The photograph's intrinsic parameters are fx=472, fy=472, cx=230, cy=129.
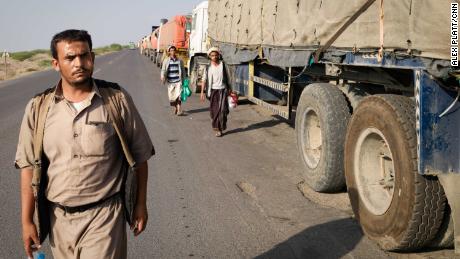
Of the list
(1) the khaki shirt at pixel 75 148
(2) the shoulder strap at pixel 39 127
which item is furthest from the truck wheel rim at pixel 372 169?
(2) the shoulder strap at pixel 39 127

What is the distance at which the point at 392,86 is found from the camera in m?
4.28

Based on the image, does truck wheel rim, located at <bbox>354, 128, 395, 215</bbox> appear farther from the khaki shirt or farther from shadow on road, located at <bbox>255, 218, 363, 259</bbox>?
the khaki shirt

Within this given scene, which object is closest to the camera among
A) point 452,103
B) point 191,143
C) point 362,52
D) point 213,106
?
point 452,103

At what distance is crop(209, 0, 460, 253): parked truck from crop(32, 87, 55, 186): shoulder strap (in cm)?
241

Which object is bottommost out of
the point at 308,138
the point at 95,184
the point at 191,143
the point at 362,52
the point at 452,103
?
the point at 191,143

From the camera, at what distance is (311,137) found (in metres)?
6.00

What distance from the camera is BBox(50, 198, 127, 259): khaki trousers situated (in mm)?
2299

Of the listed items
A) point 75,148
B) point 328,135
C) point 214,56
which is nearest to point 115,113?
point 75,148

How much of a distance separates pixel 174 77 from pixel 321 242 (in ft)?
28.0

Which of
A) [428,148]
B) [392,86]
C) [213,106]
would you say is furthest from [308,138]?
[213,106]

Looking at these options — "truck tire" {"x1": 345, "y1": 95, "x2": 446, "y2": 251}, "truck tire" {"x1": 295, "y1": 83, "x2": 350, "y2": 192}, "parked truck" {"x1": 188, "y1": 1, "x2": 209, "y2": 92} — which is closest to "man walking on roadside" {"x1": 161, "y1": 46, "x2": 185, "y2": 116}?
"parked truck" {"x1": 188, "y1": 1, "x2": 209, "y2": 92}

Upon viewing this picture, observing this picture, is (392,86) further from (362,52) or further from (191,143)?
(191,143)

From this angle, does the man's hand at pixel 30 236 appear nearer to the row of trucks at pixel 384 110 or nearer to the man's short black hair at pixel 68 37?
the man's short black hair at pixel 68 37

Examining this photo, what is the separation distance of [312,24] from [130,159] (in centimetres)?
374
